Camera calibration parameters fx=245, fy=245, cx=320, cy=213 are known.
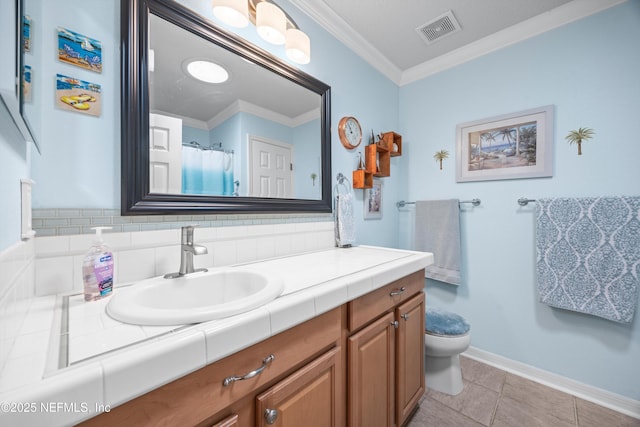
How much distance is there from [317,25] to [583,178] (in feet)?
6.23

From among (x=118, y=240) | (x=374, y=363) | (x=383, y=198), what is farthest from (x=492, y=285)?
(x=118, y=240)

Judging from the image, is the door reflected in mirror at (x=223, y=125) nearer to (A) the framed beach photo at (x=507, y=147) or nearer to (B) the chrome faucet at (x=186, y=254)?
(B) the chrome faucet at (x=186, y=254)

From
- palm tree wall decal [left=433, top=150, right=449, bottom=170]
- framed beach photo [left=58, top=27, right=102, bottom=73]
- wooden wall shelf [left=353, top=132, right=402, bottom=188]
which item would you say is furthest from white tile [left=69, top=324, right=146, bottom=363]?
palm tree wall decal [left=433, top=150, right=449, bottom=170]

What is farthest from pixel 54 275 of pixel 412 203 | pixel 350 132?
pixel 412 203

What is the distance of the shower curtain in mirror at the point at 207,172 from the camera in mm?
999

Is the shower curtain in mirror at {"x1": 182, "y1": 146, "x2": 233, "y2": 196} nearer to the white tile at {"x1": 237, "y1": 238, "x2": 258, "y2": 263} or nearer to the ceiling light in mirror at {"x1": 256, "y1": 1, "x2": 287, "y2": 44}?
the white tile at {"x1": 237, "y1": 238, "x2": 258, "y2": 263}

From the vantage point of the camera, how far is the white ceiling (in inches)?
59.1

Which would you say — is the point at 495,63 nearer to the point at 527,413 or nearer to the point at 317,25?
the point at 317,25

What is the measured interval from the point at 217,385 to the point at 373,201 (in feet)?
5.42

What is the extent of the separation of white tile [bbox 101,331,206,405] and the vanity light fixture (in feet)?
4.05

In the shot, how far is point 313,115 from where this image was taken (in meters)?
1.51

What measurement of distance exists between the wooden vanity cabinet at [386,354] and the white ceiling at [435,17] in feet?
5.35

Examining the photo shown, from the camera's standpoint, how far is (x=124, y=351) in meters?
0.42

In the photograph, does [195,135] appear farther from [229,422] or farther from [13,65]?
[229,422]
